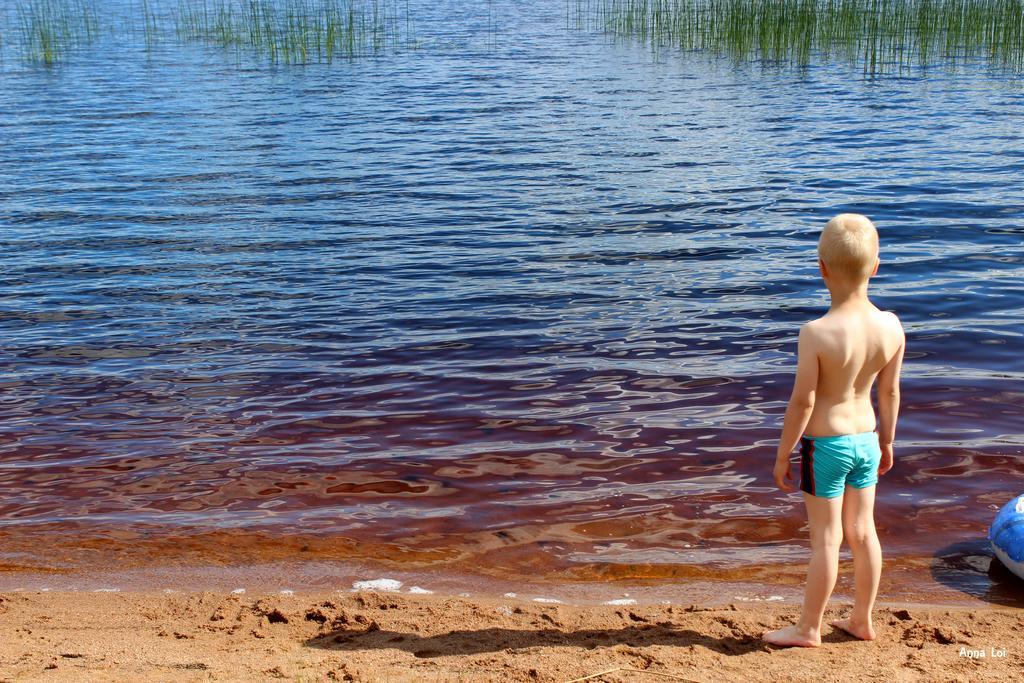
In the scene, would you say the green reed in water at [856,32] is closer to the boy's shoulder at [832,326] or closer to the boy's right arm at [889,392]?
the boy's right arm at [889,392]

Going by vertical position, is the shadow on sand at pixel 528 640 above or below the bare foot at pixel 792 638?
below

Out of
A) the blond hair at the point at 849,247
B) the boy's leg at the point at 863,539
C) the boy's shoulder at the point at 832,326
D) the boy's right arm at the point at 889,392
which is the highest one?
the blond hair at the point at 849,247

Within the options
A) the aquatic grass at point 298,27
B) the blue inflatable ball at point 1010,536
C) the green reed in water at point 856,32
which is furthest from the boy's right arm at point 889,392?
the aquatic grass at point 298,27

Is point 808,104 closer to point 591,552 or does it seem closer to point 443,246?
point 443,246

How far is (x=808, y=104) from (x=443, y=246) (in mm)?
11482

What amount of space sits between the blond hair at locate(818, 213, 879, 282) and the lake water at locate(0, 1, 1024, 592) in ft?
6.82

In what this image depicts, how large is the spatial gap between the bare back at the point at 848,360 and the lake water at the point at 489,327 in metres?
1.60

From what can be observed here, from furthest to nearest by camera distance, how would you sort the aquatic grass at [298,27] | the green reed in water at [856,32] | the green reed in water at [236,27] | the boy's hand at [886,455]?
the green reed in water at [236,27]
the aquatic grass at [298,27]
the green reed in water at [856,32]
the boy's hand at [886,455]

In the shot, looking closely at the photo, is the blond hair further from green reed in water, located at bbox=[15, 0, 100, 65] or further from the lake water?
green reed in water, located at bbox=[15, 0, 100, 65]

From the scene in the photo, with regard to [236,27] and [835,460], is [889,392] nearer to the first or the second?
[835,460]

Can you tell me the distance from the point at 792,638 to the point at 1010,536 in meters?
1.54

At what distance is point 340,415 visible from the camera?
770 cm

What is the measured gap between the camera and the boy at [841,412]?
12.8ft

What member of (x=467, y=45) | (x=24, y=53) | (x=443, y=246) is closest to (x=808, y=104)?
(x=443, y=246)
